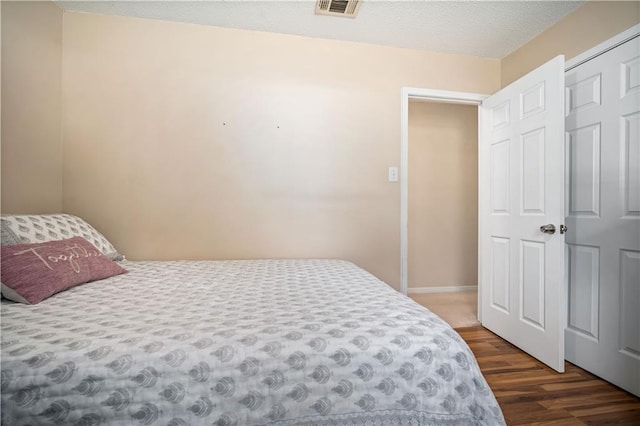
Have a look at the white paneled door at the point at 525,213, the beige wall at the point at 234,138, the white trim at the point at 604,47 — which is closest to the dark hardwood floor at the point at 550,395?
the white paneled door at the point at 525,213

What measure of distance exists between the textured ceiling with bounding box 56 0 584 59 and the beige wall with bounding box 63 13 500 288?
0.32 ft

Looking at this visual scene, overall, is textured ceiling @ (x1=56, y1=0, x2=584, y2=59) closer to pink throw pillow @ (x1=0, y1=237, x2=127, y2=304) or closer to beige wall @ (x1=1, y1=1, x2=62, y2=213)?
beige wall @ (x1=1, y1=1, x2=62, y2=213)

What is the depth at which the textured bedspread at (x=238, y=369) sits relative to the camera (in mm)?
737

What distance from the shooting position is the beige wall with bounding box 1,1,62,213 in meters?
1.67

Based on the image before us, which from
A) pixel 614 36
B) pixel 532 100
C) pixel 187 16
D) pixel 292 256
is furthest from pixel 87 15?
pixel 614 36

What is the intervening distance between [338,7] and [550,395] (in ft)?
8.86

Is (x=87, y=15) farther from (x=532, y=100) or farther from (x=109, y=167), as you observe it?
(x=532, y=100)

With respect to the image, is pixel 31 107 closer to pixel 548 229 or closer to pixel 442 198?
pixel 548 229

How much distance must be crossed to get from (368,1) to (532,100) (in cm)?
132

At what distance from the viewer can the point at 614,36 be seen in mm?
1694

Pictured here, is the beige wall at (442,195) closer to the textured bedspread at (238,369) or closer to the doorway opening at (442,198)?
the doorway opening at (442,198)

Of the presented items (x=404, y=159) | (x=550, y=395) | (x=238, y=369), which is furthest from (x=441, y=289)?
(x=238, y=369)

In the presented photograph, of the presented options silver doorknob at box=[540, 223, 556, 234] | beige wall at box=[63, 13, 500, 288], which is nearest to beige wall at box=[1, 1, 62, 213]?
beige wall at box=[63, 13, 500, 288]

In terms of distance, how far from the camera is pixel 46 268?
1211mm
